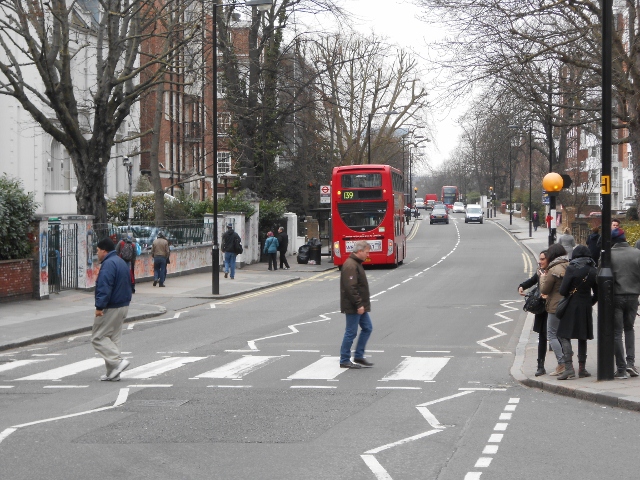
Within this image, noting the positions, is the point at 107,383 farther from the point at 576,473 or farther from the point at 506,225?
the point at 506,225

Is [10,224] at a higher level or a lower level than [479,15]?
lower

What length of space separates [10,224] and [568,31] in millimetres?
16325

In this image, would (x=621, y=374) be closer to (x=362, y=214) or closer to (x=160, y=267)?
(x=160, y=267)

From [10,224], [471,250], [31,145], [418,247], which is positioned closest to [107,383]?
[10,224]

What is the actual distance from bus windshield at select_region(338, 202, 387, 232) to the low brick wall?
54.3 feet

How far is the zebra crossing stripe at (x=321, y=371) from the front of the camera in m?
12.6

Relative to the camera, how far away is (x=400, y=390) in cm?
1161

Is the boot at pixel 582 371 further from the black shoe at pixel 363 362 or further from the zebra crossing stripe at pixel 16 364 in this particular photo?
the zebra crossing stripe at pixel 16 364

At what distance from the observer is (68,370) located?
13.5 metres

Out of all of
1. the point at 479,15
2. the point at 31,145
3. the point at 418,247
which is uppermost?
the point at 479,15

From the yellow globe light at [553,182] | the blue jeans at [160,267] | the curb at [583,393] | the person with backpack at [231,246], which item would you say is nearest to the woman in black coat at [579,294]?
the curb at [583,393]

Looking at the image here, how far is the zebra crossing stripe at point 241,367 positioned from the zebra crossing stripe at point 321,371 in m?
0.72

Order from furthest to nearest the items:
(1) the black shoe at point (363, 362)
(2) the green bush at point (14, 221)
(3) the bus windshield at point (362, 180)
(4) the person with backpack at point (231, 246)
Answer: (3) the bus windshield at point (362, 180) → (4) the person with backpack at point (231, 246) → (2) the green bush at point (14, 221) → (1) the black shoe at point (363, 362)

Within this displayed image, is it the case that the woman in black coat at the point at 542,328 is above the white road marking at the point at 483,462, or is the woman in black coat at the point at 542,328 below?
above
